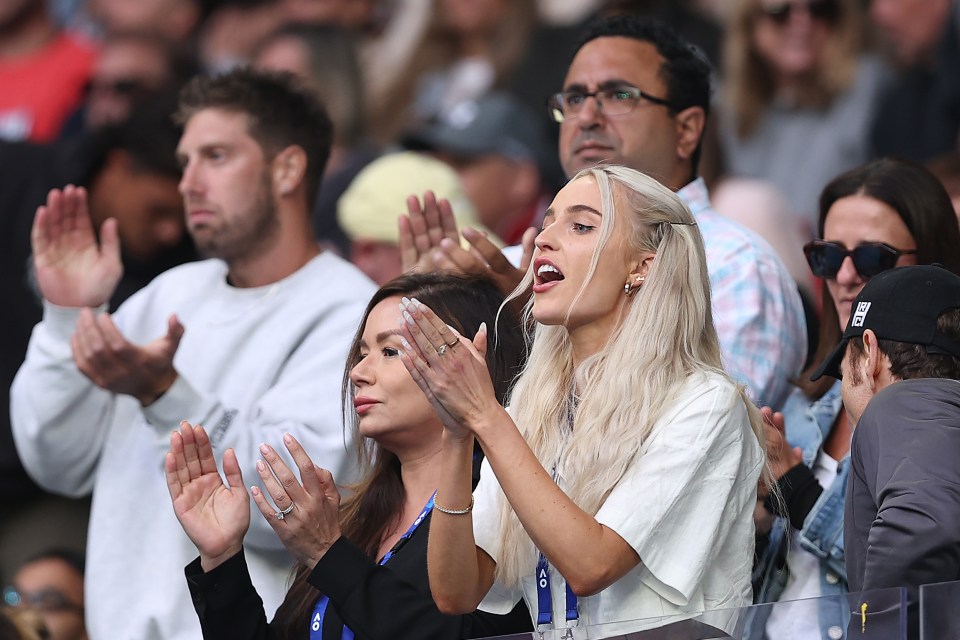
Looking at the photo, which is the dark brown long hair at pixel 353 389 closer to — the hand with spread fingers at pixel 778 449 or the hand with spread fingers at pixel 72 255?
the hand with spread fingers at pixel 778 449

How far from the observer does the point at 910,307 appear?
3.35 meters

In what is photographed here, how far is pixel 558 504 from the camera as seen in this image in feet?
10.3

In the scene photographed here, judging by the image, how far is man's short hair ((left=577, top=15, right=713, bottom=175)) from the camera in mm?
4816

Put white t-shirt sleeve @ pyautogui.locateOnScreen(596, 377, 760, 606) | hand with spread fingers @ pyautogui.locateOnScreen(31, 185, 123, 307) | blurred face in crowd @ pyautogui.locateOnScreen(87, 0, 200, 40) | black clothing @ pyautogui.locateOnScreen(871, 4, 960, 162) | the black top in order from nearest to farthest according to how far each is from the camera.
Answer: white t-shirt sleeve @ pyautogui.locateOnScreen(596, 377, 760, 606) < the black top < hand with spread fingers @ pyautogui.locateOnScreen(31, 185, 123, 307) < black clothing @ pyautogui.locateOnScreen(871, 4, 960, 162) < blurred face in crowd @ pyautogui.locateOnScreen(87, 0, 200, 40)

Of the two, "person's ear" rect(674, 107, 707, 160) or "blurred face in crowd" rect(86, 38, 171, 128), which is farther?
"blurred face in crowd" rect(86, 38, 171, 128)

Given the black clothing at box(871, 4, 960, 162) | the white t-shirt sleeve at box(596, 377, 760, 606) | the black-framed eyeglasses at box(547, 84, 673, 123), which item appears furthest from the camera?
the black clothing at box(871, 4, 960, 162)

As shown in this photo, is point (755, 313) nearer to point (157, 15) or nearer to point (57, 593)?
point (57, 593)

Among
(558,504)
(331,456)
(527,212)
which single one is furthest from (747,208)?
(558,504)

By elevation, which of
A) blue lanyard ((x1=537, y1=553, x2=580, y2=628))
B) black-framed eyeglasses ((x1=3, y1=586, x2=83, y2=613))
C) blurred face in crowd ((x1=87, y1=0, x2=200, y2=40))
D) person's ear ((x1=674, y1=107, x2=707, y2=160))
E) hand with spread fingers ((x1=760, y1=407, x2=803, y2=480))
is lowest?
black-framed eyeglasses ((x1=3, y1=586, x2=83, y2=613))

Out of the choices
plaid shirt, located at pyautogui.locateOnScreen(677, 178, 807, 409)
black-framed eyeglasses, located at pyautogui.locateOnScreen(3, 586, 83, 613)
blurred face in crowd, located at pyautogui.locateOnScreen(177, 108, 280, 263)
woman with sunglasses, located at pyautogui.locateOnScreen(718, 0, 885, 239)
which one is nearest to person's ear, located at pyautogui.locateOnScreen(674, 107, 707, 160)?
plaid shirt, located at pyautogui.locateOnScreen(677, 178, 807, 409)

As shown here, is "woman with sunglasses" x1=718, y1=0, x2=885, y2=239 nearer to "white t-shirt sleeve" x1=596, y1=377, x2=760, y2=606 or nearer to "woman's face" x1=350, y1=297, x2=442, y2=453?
"woman's face" x1=350, y1=297, x2=442, y2=453

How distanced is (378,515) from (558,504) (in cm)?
91

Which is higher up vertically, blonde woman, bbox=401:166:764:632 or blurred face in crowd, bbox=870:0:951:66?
blurred face in crowd, bbox=870:0:951:66

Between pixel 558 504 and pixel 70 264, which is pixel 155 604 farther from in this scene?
pixel 558 504
